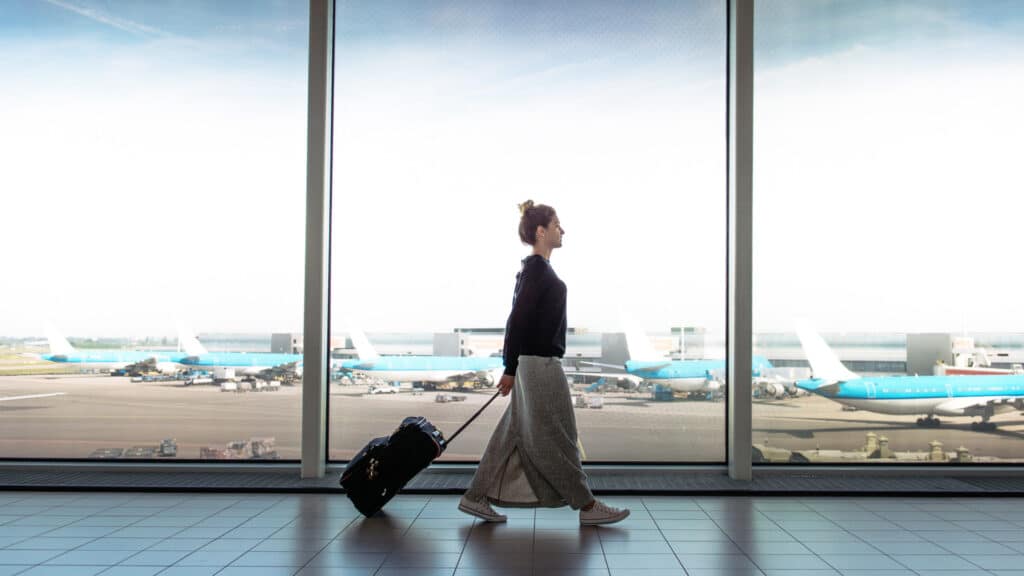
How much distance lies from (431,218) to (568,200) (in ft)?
2.40

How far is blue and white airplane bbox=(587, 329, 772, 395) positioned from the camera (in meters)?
4.18

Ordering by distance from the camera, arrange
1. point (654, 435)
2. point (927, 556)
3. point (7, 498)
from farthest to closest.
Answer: point (654, 435) → point (7, 498) → point (927, 556)

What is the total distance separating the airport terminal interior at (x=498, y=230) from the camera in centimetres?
416

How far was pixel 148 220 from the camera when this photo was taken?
435 centimetres

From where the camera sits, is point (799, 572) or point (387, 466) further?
point (387, 466)

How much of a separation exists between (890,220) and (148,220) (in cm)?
393

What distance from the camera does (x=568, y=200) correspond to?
425 cm

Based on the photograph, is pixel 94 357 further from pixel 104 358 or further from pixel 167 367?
pixel 167 367

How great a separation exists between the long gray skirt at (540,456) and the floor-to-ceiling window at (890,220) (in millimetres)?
1449

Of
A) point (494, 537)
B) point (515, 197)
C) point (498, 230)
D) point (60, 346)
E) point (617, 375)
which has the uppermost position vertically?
point (515, 197)

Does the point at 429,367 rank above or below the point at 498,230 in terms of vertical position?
below

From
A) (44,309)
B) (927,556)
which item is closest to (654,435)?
(927,556)

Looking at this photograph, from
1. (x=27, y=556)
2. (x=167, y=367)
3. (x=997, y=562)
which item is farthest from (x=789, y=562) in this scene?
(x=167, y=367)

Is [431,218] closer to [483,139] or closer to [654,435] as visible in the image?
[483,139]
